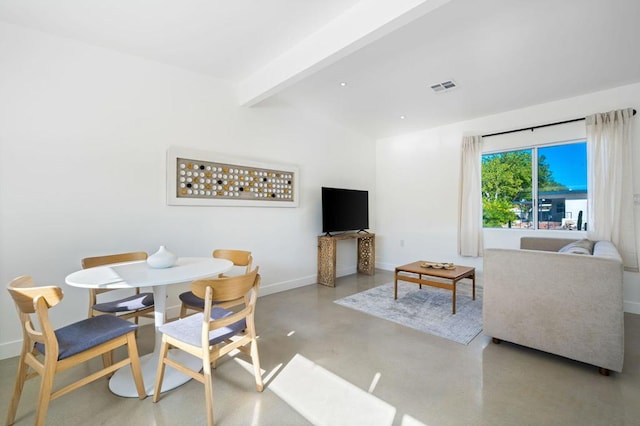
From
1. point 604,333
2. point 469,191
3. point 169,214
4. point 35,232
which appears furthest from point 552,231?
point 35,232

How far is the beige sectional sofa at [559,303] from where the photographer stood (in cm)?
200

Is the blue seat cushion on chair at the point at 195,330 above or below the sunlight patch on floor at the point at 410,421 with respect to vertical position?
above

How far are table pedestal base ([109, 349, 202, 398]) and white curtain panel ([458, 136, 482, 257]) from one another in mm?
4120

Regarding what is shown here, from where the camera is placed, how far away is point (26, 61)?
7.81ft

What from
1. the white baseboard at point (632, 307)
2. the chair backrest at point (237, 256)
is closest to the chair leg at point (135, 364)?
the chair backrest at point (237, 256)

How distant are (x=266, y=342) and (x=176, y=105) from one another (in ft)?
8.62

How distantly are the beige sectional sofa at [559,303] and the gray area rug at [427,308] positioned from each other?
1.27 ft

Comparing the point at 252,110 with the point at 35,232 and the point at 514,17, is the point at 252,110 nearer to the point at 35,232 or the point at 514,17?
the point at 35,232

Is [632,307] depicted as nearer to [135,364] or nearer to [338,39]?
[338,39]

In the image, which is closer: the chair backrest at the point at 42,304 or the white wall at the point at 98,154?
the chair backrest at the point at 42,304

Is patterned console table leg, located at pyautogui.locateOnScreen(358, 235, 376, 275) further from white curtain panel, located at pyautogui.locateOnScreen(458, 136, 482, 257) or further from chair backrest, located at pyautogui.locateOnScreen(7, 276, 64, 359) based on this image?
chair backrest, located at pyautogui.locateOnScreen(7, 276, 64, 359)

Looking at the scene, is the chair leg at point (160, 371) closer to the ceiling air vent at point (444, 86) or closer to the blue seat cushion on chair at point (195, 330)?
the blue seat cushion on chair at point (195, 330)

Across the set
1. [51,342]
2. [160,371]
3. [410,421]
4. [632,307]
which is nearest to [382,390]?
[410,421]

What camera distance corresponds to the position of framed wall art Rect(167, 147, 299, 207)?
3.16m
